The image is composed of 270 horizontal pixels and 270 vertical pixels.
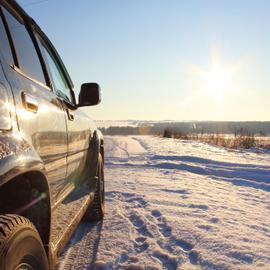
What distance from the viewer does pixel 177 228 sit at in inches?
179

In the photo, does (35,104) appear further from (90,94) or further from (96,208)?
(96,208)

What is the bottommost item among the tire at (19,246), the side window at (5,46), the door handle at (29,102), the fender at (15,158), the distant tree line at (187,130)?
the distant tree line at (187,130)

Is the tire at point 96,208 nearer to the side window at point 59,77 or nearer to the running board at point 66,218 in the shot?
the running board at point 66,218

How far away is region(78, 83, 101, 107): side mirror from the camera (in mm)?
3939

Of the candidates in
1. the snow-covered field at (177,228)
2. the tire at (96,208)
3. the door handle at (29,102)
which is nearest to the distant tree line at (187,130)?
the snow-covered field at (177,228)

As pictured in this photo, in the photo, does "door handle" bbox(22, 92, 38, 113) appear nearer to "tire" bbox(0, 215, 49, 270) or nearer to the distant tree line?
"tire" bbox(0, 215, 49, 270)

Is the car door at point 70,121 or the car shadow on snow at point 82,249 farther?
the car shadow on snow at point 82,249

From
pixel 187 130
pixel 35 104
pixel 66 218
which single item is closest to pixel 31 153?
pixel 35 104

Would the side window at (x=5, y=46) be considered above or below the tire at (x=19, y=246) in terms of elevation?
above

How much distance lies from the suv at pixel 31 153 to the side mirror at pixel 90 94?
0.29 meters

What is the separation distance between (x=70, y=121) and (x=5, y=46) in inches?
47.6

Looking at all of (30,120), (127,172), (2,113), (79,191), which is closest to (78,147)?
(79,191)

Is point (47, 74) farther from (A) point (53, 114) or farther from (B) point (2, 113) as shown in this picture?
(B) point (2, 113)

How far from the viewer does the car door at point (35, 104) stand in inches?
79.1
